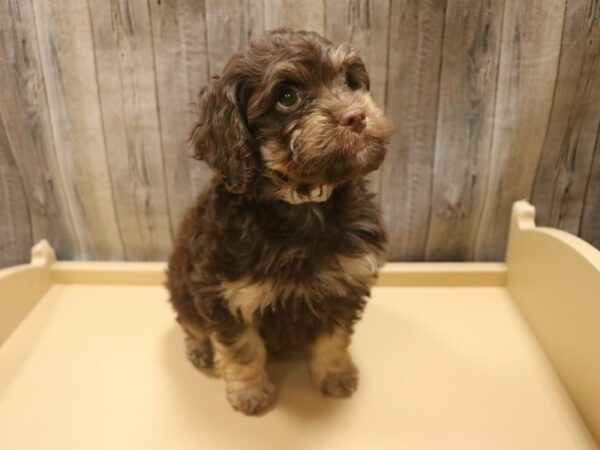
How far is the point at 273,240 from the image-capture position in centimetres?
136

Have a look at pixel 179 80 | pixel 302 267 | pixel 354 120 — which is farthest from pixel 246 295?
pixel 179 80

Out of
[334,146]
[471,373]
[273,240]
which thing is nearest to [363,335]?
[471,373]

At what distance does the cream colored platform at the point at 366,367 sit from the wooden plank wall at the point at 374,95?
0.16m

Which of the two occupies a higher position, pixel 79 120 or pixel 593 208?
pixel 79 120

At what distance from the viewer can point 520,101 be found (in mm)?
1858

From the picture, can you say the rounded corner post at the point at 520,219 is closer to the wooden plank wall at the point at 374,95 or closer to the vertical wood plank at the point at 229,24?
the wooden plank wall at the point at 374,95

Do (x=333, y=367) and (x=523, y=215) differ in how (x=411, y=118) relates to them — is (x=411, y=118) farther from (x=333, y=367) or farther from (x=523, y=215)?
(x=333, y=367)

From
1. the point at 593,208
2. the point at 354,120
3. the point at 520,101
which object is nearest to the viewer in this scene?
the point at 354,120

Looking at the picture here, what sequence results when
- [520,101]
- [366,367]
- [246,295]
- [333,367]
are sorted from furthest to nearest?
[520,101] < [366,367] < [333,367] < [246,295]

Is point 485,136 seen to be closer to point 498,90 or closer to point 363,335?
point 498,90

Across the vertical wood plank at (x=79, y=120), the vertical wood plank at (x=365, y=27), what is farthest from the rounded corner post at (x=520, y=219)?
the vertical wood plank at (x=79, y=120)

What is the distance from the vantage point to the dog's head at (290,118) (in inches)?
45.6

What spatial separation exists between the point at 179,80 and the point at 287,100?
0.78 meters

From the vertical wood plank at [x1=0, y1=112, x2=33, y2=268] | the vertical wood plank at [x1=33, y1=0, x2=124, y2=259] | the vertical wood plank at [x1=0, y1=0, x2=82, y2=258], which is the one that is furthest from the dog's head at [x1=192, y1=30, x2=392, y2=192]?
the vertical wood plank at [x1=0, y1=112, x2=33, y2=268]
